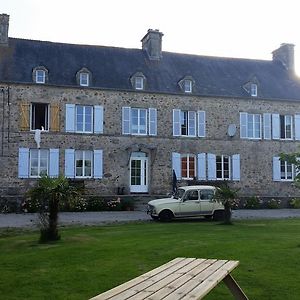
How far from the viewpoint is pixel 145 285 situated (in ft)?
13.4

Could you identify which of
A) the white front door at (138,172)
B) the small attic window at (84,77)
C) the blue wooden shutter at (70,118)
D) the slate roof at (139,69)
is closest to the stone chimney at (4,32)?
the slate roof at (139,69)

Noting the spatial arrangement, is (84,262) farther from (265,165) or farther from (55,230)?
(265,165)

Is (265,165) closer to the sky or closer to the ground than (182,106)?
closer to the ground

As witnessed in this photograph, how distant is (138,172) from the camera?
25.1 meters

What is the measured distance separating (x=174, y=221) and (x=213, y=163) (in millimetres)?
9747

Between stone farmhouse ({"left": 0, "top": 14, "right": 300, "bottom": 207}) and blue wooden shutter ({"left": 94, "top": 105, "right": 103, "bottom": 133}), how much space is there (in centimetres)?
5

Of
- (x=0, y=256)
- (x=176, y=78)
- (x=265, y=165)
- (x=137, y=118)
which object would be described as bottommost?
(x=0, y=256)

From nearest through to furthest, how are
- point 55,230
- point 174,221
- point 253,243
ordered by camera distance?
point 253,243, point 55,230, point 174,221

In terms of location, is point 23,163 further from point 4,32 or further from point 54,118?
point 4,32

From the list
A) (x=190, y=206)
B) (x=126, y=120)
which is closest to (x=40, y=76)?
(x=126, y=120)

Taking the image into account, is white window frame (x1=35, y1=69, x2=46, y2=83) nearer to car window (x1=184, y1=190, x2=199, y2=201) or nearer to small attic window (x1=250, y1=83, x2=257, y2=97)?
car window (x1=184, y1=190, x2=199, y2=201)

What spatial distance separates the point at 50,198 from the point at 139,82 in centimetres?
1511

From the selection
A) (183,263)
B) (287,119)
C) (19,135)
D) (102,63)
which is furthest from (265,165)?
(183,263)

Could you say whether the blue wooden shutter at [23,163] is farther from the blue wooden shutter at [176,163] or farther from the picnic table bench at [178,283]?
the picnic table bench at [178,283]
